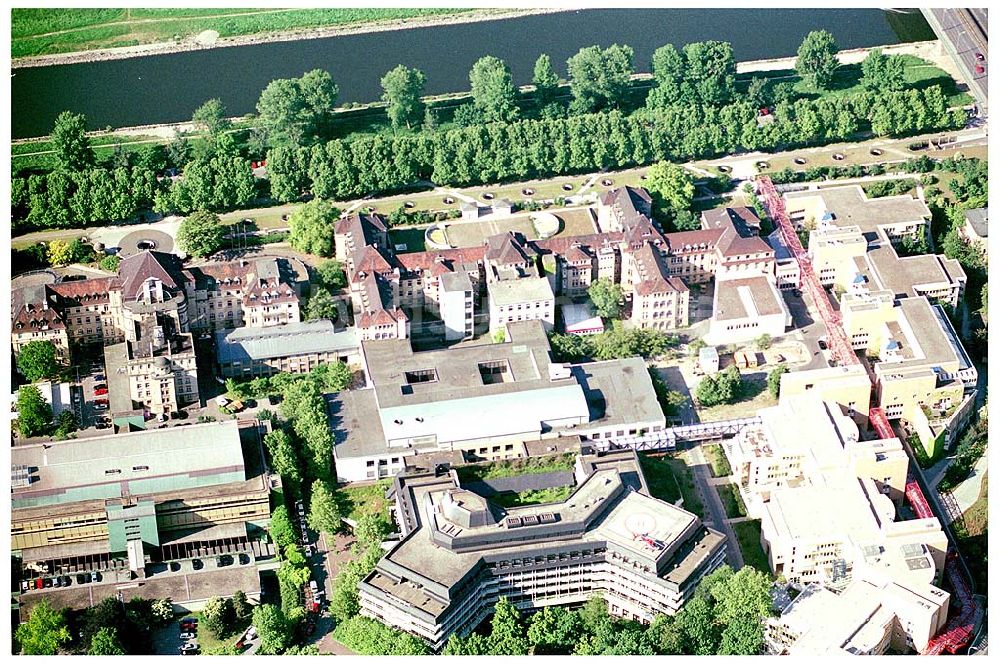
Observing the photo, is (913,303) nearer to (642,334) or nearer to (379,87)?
(642,334)

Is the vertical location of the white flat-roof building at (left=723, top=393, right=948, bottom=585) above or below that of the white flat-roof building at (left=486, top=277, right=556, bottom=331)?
below

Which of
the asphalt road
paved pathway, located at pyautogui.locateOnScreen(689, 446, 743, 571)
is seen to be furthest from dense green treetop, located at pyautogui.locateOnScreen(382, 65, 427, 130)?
paved pathway, located at pyautogui.locateOnScreen(689, 446, 743, 571)

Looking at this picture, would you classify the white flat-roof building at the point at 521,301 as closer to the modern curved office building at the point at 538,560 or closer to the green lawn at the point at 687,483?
the green lawn at the point at 687,483

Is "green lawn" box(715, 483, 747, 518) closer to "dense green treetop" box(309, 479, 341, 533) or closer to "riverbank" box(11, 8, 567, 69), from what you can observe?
"dense green treetop" box(309, 479, 341, 533)

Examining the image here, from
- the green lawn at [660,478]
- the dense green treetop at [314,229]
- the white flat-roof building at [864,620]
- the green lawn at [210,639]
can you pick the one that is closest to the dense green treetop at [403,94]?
the dense green treetop at [314,229]

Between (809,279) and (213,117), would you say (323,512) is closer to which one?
(809,279)

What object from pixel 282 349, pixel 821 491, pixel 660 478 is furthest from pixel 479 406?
pixel 821 491
